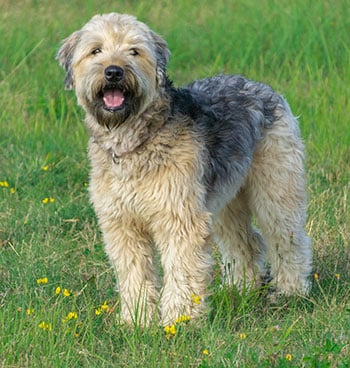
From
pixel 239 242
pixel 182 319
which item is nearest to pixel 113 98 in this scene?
pixel 182 319

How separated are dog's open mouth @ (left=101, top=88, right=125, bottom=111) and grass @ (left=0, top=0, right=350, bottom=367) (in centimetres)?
115

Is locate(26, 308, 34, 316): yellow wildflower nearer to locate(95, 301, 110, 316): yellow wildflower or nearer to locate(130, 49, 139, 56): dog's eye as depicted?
locate(95, 301, 110, 316): yellow wildflower

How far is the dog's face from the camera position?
244 inches

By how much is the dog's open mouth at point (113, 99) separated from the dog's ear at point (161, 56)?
281 millimetres

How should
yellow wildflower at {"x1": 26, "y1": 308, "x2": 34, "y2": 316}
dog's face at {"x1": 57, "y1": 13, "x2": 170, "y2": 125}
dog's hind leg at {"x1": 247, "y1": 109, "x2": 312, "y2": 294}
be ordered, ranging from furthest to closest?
1. dog's hind leg at {"x1": 247, "y1": 109, "x2": 312, "y2": 294}
2. dog's face at {"x1": 57, "y1": 13, "x2": 170, "y2": 125}
3. yellow wildflower at {"x1": 26, "y1": 308, "x2": 34, "y2": 316}

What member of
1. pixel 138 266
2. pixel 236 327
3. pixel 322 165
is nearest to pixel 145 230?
pixel 138 266

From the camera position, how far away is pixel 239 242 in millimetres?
7812

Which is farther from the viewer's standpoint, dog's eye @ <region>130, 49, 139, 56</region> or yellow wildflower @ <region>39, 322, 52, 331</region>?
dog's eye @ <region>130, 49, 139, 56</region>

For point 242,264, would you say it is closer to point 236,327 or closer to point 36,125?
point 236,327

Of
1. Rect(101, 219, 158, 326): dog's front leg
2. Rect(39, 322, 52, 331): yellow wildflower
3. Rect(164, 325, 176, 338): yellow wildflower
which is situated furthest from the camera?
Rect(101, 219, 158, 326): dog's front leg

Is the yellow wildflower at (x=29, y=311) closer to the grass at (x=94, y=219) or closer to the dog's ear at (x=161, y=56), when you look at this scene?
the grass at (x=94, y=219)

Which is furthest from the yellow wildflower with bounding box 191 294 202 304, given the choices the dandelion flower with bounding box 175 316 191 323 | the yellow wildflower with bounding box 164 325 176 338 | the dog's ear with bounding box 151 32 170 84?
the dog's ear with bounding box 151 32 170 84

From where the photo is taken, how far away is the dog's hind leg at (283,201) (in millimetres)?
7254

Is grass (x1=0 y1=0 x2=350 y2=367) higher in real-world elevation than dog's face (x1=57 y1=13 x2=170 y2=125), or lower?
lower
